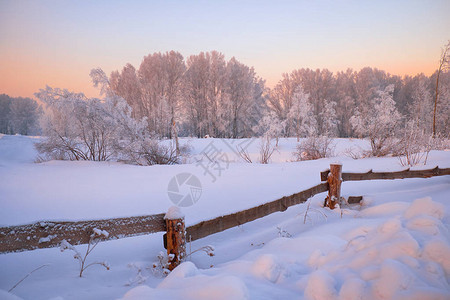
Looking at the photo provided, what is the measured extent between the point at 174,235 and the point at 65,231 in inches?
39.5

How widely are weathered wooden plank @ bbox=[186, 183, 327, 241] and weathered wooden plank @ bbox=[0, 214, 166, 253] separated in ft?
1.73

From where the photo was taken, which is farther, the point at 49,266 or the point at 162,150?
the point at 162,150

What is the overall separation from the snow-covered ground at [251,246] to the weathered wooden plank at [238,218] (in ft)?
0.34

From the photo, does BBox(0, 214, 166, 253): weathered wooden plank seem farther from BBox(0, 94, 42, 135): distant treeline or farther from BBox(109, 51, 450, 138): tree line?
BBox(0, 94, 42, 135): distant treeline

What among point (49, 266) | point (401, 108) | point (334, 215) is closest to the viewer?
point (49, 266)

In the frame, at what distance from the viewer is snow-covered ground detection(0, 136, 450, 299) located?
55.1 inches

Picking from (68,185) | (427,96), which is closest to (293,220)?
(68,185)

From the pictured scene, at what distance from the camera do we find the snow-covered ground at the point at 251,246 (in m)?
1.40

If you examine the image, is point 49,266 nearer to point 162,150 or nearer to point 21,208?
point 21,208

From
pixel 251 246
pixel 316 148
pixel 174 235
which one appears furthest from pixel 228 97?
pixel 174 235

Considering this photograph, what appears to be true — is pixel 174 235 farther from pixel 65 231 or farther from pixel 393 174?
pixel 393 174

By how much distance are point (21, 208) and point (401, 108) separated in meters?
49.1

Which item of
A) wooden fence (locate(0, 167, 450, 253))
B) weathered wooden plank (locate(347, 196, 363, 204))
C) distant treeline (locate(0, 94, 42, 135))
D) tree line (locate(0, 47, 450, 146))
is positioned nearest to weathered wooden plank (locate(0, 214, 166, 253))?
→ wooden fence (locate(0, 167, 450, 253))

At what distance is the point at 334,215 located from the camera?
14.0ft
